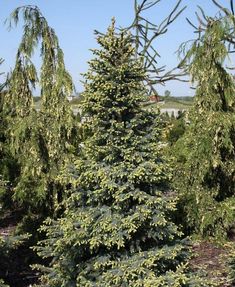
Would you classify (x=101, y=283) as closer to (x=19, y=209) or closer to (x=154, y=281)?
(x=154, y=281)

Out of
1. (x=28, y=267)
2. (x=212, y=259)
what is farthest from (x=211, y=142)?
(x=28, y=267)

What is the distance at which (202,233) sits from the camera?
7.27 m

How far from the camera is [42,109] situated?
688 centimetres

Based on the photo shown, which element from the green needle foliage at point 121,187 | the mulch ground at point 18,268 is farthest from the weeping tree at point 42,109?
the green needle foliage at point 121,187

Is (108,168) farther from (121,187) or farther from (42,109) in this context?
(42,109)

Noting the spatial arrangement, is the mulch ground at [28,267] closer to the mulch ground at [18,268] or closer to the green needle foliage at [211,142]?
the mulch ground at [18,268]

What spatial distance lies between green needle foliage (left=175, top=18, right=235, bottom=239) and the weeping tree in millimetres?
2172

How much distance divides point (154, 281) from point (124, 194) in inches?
36.5

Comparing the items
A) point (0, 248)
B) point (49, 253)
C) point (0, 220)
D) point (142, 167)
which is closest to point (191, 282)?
point (142, 167)

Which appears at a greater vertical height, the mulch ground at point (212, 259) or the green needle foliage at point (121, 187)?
the green needle foliage at point (121, 187)

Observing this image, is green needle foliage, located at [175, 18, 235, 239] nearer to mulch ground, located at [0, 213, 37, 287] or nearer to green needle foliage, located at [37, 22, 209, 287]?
green needle foliage, located at [37, 22, 209, 287]

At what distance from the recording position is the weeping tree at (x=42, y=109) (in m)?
6.68

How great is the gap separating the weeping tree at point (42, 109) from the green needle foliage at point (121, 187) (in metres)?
2.07

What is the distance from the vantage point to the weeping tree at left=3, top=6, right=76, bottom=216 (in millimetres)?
6676
